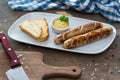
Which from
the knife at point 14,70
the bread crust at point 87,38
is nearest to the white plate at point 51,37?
the bread crust at point 87,38

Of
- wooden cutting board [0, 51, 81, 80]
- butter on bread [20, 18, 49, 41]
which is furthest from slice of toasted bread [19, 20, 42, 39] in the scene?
wooden cutting board [0, 51, 81, 80]

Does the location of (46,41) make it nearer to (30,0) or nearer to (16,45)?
(16,45)

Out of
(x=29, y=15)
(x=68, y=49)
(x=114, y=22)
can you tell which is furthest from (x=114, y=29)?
(x=29, y=15)

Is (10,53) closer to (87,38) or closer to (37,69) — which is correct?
(37,69)

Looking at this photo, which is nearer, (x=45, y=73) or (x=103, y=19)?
(x=45, y=73)

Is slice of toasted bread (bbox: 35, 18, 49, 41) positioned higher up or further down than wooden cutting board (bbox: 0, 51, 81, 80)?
higher up

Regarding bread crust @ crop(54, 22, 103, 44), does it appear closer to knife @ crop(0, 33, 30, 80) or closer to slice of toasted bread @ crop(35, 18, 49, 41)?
slice of toasted bread @ crop(35, 18, 49, 41)
